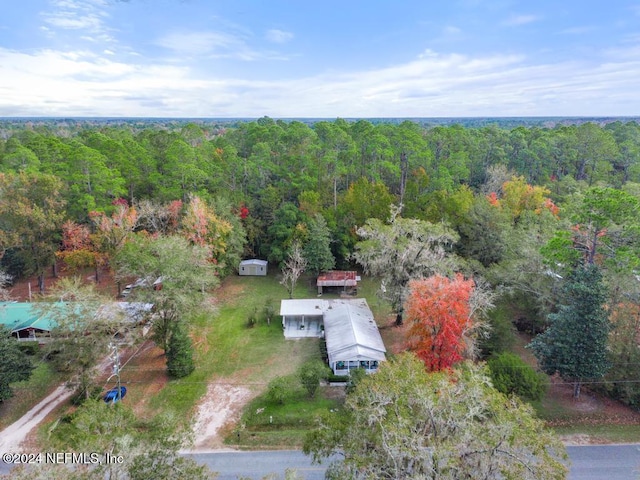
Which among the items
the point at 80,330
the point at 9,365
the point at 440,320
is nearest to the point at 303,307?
the point at 440,320

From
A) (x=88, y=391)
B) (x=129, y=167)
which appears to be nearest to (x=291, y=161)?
(x=129, y=167)

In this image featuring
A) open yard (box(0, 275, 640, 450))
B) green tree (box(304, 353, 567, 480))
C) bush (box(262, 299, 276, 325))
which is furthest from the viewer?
bush (box(262, 299, 276, 325))

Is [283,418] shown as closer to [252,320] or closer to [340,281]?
[252,320]

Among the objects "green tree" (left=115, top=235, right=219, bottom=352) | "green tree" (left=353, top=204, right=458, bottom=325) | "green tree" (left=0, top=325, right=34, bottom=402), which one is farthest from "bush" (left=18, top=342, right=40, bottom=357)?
"green tree" (left=353, top=204, right=458, bottom=325)

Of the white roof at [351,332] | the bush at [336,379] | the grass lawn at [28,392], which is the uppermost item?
the white roof at [351,332]

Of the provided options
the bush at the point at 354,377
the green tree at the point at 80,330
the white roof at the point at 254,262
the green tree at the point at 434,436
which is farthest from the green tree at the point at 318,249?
the green tree at the point at 434,436

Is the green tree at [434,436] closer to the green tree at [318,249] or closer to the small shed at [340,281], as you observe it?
the small shed at [340,281]

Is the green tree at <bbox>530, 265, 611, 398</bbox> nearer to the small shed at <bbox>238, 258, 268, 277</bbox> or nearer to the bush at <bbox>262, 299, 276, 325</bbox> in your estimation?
the bush at <bbox>262, 299, 276, 325</bbox>
